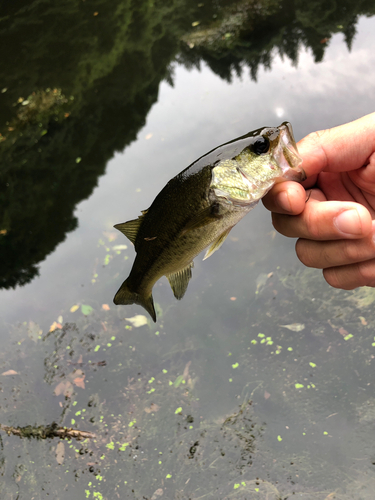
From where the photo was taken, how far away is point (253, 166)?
6.16 feet

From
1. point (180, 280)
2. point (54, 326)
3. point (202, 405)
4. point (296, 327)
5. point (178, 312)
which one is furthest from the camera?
point (54, 326)

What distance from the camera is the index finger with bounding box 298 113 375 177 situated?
222 cm

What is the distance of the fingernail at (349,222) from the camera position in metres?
1.96

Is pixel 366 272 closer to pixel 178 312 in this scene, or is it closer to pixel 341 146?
pixel 341 146

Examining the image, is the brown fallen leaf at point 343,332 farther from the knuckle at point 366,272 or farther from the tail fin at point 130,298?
the tail fin at point 130,298

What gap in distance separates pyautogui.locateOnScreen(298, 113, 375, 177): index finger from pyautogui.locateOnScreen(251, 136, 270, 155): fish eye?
0.48 metres

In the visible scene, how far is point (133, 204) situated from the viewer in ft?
17.5

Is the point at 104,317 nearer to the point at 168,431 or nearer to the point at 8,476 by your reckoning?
the point at 168,431

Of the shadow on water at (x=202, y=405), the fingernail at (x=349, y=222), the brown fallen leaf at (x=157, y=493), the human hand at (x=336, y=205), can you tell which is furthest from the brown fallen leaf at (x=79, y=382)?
the fingernail at (x=349, y=222)

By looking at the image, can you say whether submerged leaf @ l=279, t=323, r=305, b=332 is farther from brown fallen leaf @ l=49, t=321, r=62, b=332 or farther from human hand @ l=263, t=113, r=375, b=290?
brown fallen leaf @ l=49, t=321, r=62, b=332

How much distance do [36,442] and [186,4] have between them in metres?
9.34

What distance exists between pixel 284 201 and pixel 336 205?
0.29m

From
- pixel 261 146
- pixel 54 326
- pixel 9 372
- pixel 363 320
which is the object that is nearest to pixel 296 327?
pixel 363 320

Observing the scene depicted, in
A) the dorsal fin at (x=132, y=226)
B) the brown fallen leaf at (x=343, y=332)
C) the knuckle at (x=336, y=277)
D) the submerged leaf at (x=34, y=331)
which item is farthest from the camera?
the submerged leaf at (x=34, y=331)
